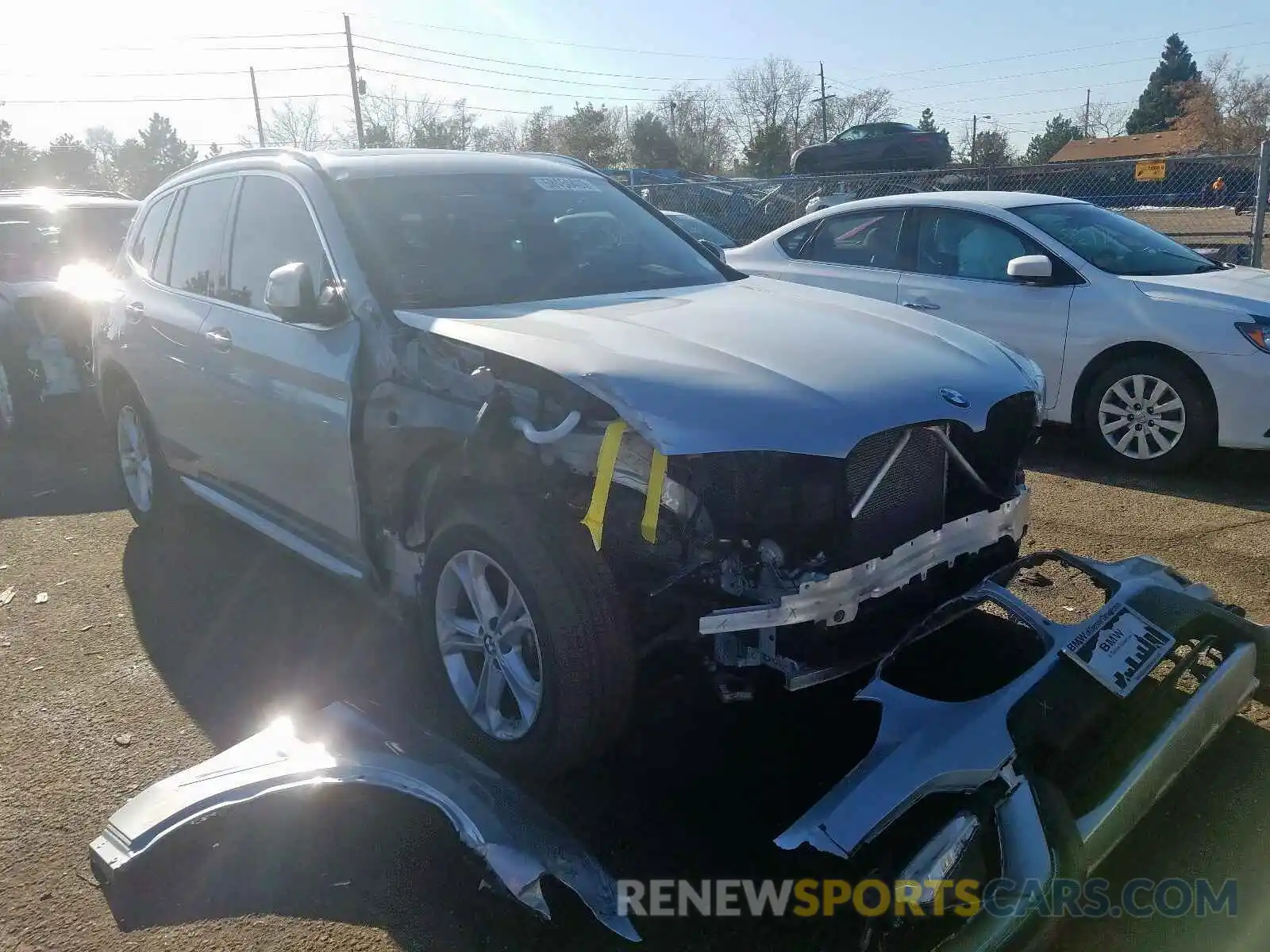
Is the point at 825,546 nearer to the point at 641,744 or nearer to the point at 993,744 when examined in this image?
the point at 993,744

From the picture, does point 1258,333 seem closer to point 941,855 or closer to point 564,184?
point 564,184

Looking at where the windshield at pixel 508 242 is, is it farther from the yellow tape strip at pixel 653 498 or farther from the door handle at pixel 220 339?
the yellow tape strip at pixel 653 498

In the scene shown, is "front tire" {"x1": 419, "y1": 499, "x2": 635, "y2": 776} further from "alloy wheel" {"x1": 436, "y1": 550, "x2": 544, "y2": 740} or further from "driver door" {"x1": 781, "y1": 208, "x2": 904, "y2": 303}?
"driver door" {"x1": 781, "y1": 208, "x2": 904, "y2": 303}

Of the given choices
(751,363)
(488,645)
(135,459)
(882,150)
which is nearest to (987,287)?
(751,363)

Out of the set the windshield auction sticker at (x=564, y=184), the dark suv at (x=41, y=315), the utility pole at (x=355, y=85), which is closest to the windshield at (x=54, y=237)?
the dark suv at (x=41, y=315)

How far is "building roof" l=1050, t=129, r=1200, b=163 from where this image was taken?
5581 centimetres

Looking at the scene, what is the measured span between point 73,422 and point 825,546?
8.00 meters

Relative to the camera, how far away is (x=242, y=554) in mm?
5117

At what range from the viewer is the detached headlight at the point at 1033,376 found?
3.28 meters

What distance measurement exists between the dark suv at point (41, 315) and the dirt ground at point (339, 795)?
324cm

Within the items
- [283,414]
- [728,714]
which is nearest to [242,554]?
[283,414]

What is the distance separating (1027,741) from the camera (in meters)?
2.30

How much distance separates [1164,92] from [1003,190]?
69482 mm
